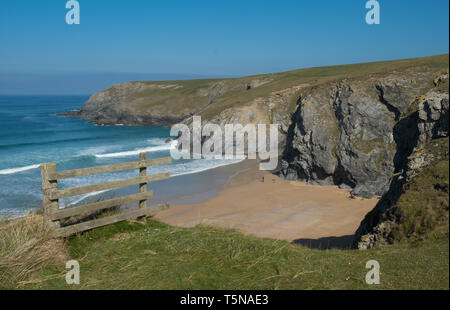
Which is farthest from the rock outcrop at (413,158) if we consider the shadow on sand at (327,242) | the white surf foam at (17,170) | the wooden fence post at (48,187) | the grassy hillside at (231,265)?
the white surf foam at (17,170)

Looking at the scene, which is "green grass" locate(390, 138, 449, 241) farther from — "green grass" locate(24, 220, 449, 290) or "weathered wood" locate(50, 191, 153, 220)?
"weathered wood" locate(50, 191, 153, 220)

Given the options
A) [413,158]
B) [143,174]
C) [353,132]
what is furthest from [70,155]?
[413,158]

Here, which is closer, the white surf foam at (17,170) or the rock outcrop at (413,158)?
the rock outcrop at (413,158)

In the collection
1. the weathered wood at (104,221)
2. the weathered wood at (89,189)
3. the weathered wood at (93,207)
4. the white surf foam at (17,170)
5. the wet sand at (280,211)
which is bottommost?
the wet sand at (280,211)

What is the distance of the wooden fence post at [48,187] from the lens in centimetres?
830

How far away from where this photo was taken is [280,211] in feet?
57.5

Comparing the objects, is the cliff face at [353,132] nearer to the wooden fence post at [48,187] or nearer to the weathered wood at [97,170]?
the weathered wood at [97,170]

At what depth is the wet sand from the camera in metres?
14.5

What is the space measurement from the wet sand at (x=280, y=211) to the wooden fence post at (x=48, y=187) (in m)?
5.09

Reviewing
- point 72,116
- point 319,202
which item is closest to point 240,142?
point 319,202

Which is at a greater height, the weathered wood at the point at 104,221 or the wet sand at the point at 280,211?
the weathered wood at the point at 104,221

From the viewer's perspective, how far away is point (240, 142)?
36.6m

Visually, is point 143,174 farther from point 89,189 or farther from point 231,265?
point 231,265
